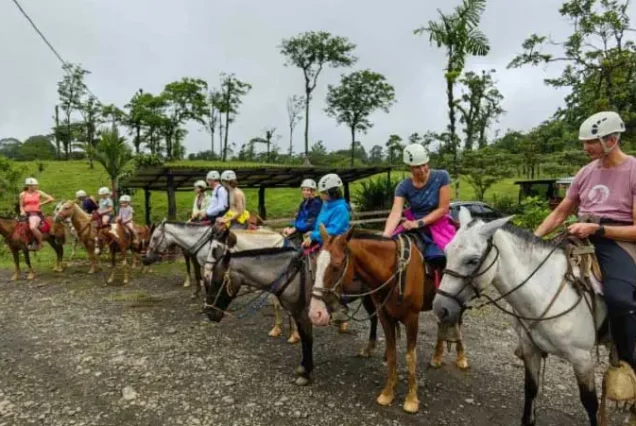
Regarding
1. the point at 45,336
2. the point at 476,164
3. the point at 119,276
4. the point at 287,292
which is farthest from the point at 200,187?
the point at 476,164

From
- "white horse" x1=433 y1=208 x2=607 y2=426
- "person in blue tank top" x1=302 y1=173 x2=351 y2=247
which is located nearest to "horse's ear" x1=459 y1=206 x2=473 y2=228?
"white horse" x1=433 y1=208 x2=607 y2=426

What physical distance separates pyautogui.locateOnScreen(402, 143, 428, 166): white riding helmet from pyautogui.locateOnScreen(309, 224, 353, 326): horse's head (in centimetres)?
120

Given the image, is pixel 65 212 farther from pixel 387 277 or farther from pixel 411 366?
pixel 411 366

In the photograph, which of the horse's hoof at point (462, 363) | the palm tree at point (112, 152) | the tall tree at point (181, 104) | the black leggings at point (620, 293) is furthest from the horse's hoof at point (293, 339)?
the tall tree at point (181, 104)

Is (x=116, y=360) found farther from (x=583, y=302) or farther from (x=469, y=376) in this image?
(x=583, y=302)

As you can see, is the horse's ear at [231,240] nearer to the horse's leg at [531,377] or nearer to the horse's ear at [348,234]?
the horse's ear at [348,234]

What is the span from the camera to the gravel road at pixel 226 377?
404 cm

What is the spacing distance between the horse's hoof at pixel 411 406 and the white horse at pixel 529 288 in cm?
136

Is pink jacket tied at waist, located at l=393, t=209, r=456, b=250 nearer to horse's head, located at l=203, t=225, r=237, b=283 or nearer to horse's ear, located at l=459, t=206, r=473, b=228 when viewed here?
horse's ear, located at l=459, t=206, r=473, b=228

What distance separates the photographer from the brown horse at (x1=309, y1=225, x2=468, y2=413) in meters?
3.65

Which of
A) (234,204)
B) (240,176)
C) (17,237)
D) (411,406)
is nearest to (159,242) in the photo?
(234,204)

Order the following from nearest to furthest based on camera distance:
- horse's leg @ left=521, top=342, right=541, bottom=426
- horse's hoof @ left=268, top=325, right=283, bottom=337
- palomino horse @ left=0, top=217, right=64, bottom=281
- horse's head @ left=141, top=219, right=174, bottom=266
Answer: horse's leg @ left=521, top=342, right=541, bottom=426
horse's hoof @ left=268, top=325, right=283, bottom=337
horse's head @ left=141, top=219, right=174, bottom=266
palomino horse @ left=0, top=217, right=64, bottom=281

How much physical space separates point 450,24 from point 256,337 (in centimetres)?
1068

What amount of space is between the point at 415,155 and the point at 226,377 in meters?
3.41
